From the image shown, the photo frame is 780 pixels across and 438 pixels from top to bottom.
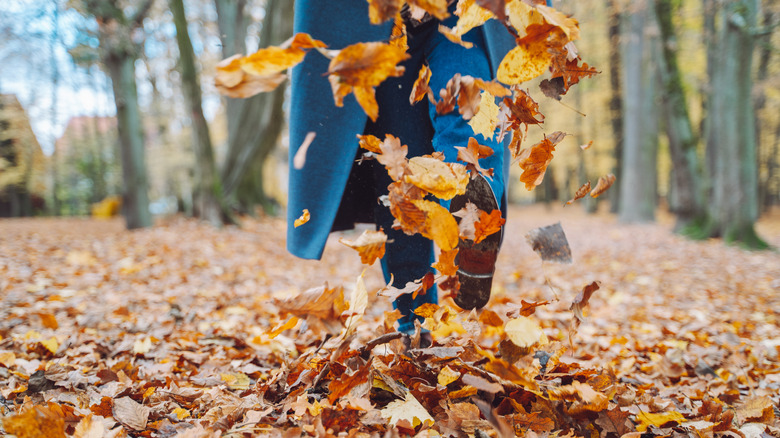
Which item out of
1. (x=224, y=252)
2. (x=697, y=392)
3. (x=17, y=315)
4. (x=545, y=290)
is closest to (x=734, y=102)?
(x=545, y=290)

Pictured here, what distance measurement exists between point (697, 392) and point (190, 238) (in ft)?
18.1

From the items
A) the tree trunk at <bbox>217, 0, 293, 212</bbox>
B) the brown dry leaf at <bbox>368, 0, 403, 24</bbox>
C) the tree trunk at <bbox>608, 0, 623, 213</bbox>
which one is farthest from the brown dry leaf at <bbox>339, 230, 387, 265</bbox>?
the tree trunk at <bbox>608, 0, 623, 213</bbox>

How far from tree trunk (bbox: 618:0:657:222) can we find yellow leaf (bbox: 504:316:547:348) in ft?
36.6

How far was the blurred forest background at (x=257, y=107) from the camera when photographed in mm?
6465

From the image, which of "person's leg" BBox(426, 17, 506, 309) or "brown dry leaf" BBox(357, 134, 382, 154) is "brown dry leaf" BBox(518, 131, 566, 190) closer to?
"person's leg" BBox(426, 17, 506, 309)

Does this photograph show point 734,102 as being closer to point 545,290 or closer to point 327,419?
point 545,290

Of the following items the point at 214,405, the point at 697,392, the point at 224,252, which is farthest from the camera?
the point at 224,252

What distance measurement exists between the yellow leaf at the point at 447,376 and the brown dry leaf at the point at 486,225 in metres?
0.32

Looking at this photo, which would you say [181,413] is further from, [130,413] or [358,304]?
[358,304]

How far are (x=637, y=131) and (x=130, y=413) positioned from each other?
11.6 meters

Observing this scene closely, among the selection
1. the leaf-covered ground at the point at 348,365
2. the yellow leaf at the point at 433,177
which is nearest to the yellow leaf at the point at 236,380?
the leaf-covered ground at the point at 348,365

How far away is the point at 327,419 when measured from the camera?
37.1 inches

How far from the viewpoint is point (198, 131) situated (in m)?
6.88

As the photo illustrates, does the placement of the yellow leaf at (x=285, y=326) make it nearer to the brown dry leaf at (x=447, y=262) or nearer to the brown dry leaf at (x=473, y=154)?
the brown dry leaf at (x=447, y=262)
